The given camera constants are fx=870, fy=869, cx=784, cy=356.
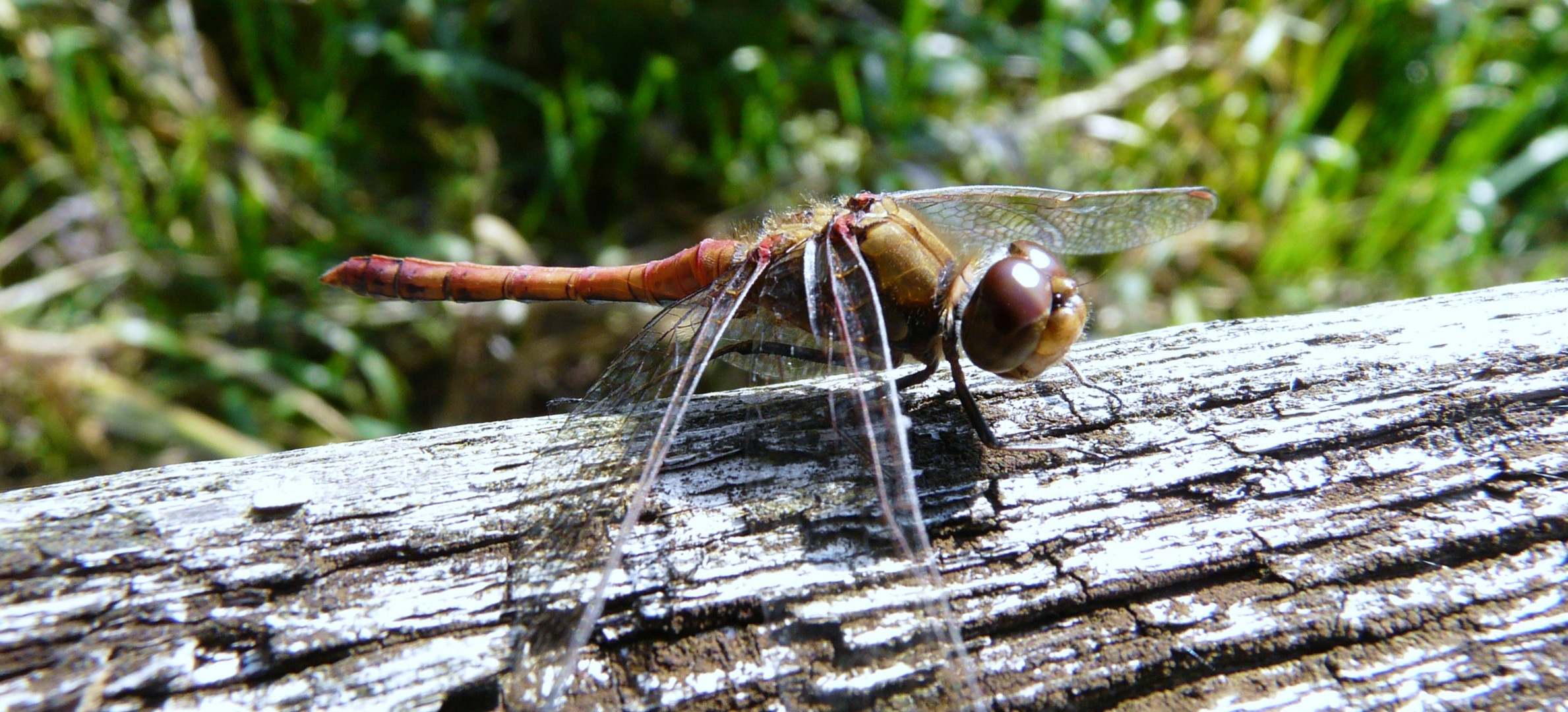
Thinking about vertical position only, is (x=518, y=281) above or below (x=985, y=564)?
above

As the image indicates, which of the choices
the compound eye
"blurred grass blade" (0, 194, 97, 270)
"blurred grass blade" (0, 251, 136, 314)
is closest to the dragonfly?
the compound eye

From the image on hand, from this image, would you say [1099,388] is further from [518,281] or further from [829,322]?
[518,281]

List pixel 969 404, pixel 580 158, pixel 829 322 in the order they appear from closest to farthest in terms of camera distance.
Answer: pixel 969 404 < pixel 829 322 < pixel 580 158

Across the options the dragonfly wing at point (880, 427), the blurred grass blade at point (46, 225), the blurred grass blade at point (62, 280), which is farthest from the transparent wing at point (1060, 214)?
the blurred grass blade at point (46, 225)

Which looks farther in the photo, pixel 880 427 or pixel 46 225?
pixel 46 225

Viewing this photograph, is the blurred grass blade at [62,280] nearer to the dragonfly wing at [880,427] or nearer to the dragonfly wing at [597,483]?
the dragonfly wing at [597,483]

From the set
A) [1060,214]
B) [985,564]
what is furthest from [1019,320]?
[1060,214]

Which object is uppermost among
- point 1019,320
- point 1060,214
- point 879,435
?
point 1060,214
